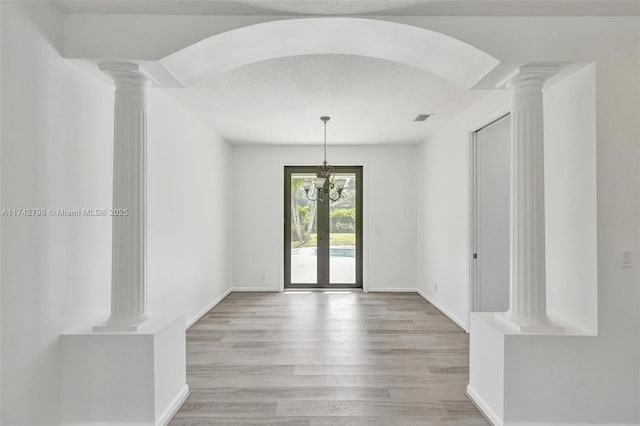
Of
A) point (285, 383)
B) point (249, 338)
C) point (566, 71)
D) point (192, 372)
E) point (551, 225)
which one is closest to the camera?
point (566, 71)

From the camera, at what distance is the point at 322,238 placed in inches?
260

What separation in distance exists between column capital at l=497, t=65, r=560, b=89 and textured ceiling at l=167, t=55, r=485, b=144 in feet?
2.96

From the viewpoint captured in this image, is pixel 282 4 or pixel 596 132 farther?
pixel 596 132

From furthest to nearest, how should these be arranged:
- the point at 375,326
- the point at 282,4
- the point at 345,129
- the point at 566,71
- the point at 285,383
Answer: the point at 345,129
the point at 375,326
the point at 285,383
the point at 566,71
the point at 282,4

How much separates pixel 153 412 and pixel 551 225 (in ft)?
10.1

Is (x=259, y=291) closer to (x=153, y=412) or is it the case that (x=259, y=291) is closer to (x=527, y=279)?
(x=153, y=412)

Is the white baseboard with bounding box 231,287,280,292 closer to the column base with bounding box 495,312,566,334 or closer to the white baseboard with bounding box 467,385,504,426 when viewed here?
the white baseboard with bounding box 467,385,504,426

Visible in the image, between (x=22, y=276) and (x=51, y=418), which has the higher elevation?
(x=22, y=276)

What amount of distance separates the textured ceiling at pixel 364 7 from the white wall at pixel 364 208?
4.18 m

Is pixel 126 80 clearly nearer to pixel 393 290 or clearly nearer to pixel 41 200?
pixel 41 200

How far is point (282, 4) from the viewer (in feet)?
6.89

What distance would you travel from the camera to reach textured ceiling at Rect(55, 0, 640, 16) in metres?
2.11

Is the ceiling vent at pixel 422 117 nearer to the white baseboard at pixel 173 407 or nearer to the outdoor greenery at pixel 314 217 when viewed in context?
the outdoor greenery at pixel 314 217

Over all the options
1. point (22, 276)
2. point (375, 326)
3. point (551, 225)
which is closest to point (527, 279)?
point (551, 225)
